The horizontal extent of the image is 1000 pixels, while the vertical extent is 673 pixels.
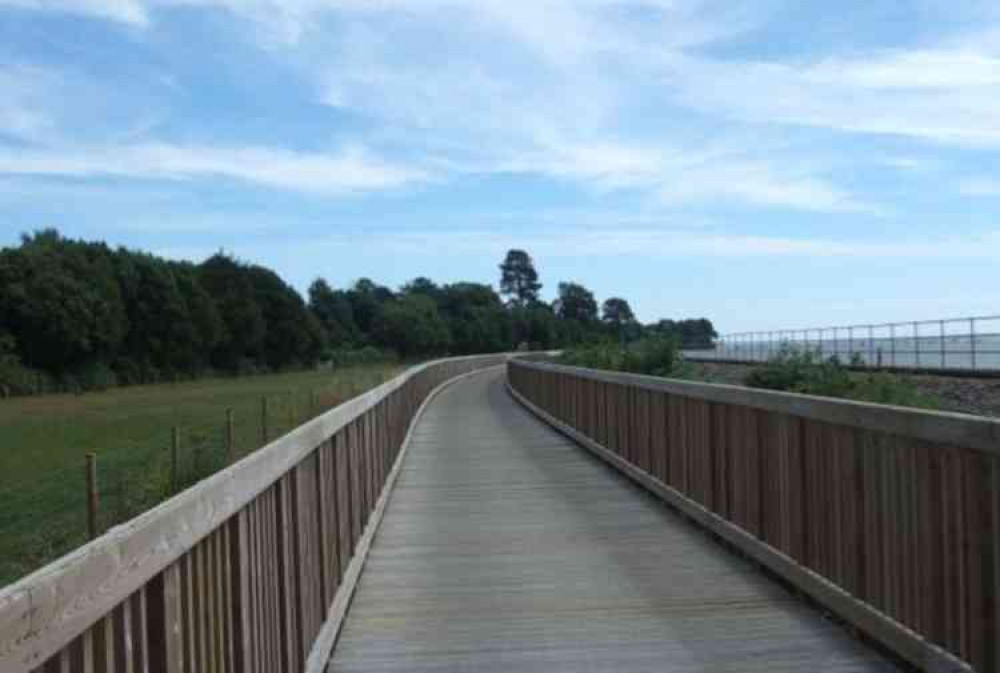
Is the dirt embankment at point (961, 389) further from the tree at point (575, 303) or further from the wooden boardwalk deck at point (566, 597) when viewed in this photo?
the tree at point (575, 303)

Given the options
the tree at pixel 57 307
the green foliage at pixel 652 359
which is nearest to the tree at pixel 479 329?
the tree at pixel 57 307

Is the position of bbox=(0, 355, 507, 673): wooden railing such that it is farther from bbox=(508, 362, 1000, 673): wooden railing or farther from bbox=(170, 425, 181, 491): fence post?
bbox=(170, 425, 181, 491): fence post

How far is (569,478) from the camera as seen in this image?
45.3 ft

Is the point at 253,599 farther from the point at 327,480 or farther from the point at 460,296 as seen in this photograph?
the point at 460,296

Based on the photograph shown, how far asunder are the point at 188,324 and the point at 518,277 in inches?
4286

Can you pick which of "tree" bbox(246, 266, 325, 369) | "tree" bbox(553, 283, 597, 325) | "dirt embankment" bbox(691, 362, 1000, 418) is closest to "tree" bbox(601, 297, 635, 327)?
"tree" bbox(553, 283, 597, 325)

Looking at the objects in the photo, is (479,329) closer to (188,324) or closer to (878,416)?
(188,324)

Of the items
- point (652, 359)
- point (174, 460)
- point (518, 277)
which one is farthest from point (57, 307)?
point (518, 277)

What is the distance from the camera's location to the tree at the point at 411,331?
383ft

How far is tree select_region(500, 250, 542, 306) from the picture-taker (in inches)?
7544

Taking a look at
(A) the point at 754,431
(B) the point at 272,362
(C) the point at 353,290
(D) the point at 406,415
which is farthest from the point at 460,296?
(A) the point at 754,431

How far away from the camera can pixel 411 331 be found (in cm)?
11662

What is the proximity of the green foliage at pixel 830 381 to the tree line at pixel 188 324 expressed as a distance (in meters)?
24.9

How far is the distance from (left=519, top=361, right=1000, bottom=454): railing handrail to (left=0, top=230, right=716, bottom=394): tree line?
94.6ft
